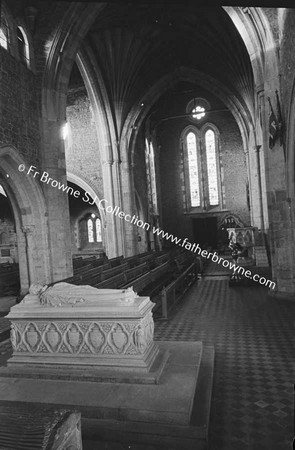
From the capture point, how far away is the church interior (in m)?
3.75

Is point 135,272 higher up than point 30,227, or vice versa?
point 30,227

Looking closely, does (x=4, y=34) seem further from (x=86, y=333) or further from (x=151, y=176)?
(x=151, y=176)

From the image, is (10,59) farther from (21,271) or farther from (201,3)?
(201,3)

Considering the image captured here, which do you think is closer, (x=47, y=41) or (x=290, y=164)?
(x=290, y=164)

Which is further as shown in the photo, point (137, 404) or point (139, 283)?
point (139, 283)

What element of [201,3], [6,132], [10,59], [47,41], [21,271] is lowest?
[21,271]

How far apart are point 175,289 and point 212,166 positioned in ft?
58.6

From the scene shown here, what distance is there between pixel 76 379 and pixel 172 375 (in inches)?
44.2

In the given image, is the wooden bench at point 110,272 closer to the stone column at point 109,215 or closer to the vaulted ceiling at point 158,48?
the stone column at point 109,215

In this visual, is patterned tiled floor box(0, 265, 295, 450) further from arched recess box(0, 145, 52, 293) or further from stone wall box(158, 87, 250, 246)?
stone wall box(158, 87, 250, 246)

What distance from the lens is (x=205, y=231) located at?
2641cm

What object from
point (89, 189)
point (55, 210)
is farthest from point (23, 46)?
point (89, 189)

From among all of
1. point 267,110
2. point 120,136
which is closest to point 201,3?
point 267,110

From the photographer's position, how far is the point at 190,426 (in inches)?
127
